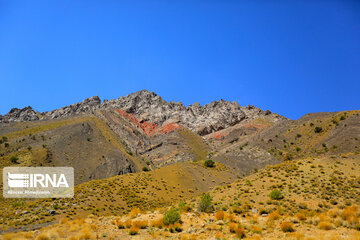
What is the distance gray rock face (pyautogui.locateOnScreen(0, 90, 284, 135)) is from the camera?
411ft

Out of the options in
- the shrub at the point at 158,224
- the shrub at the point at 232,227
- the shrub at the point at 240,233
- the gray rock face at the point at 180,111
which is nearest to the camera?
the shrub at the point at 240,233

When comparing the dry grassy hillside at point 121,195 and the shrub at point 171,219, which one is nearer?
the shrub at point 171,219

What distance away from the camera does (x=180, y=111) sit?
137125 millimetres

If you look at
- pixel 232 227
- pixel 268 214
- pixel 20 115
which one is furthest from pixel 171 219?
pixel 20 115

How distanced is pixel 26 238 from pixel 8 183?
28.7 m

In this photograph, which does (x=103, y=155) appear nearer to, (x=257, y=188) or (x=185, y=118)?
(x=257, y=188)

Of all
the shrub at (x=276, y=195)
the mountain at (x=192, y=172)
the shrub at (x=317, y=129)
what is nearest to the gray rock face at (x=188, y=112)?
the mountain at (x=192, y=172)

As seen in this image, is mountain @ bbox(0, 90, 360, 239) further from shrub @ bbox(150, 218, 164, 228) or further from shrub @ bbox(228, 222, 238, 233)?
shrub @ bbox(150, 218, 164, 228)

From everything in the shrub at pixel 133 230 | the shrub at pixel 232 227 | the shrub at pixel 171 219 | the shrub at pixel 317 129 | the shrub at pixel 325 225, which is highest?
the shrub at pixel 317 129

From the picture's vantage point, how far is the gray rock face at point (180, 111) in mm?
125188

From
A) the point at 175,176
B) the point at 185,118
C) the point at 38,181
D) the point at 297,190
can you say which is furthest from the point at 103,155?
the point at 185,118

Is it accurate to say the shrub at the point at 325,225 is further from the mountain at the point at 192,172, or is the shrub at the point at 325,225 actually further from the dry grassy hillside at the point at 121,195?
the dry grassy hillside at the point at 121,195

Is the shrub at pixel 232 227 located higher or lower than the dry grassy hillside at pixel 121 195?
lower

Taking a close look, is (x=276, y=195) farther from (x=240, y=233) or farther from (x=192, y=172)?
(x=192, y=172)
